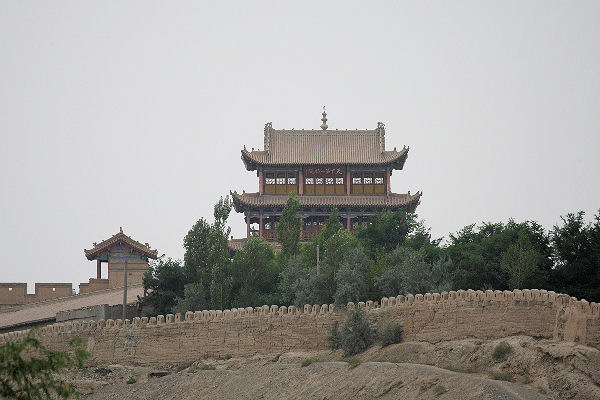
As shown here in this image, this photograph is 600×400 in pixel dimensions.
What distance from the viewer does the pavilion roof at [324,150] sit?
75.1m

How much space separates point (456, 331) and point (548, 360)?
197 inches

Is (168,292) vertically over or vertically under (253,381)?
over

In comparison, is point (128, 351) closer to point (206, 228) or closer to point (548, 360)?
point (206, 228)

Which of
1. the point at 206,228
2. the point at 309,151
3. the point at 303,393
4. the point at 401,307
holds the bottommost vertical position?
the point at 303,393

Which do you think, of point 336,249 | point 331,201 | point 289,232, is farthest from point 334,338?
point 331,201

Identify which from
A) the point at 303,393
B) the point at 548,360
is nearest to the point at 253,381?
the point at 303,393

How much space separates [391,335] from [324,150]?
36.1 meters

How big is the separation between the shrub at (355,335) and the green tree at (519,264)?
20.2 feet

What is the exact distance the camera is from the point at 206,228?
5500cm

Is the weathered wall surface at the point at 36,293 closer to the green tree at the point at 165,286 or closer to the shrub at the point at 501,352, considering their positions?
the green tree at the point at 165,286

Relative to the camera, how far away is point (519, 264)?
4428 centimetres

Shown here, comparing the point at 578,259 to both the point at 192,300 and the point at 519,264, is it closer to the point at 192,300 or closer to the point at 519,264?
the point at 519,264

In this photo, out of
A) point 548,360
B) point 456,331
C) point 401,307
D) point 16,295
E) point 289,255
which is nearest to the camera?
point 548,360

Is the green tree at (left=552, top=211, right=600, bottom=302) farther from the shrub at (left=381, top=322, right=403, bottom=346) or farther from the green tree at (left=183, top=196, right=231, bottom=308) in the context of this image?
the green tree at (left=183, top=196, right=231, bottom=308)
